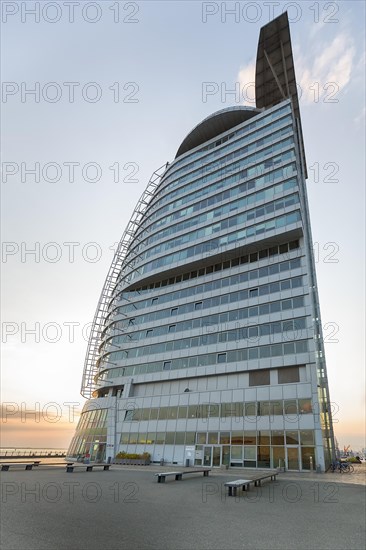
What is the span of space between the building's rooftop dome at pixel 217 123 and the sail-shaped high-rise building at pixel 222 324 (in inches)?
9.0

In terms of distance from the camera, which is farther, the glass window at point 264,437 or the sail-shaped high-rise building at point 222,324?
the sail-shaped high-rise building at point 222,324

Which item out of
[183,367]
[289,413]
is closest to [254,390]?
[289,413]

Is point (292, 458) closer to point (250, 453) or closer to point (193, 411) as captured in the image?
point (250, 453)

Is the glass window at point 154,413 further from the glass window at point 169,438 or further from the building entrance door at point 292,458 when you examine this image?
the building entrance door at point 292,458

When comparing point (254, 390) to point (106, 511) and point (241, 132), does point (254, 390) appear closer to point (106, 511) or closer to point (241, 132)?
point (106, 511)

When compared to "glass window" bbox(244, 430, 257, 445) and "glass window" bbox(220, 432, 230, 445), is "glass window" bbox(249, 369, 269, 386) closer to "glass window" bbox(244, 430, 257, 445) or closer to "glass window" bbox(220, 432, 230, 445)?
"glass window" bbox(244, 430, 257, 445)

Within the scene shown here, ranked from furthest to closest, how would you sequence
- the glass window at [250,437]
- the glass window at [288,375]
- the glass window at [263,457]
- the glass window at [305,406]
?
the glass window at [288,375] → the glass window at [250,437] → the glass window at [263,457] → the glass window at [305,406]

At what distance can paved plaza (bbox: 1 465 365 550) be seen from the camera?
7.73m

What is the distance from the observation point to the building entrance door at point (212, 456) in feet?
115

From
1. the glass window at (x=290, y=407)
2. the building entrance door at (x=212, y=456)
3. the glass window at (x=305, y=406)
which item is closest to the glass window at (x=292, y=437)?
the glass window at (x=290, y=407)

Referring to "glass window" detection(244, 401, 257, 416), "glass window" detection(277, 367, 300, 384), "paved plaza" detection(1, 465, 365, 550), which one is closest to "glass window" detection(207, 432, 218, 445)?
"glass window" detection(244, 401, 257, 416)

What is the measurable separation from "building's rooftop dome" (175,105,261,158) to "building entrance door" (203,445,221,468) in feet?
161

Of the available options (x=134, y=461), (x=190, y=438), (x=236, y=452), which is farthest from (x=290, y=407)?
(x=134, y=461)

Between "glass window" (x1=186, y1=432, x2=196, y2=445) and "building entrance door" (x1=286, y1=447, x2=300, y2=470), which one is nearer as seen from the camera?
"building entrance door" (x1=286, y1=447, x2=300, y2=470)
